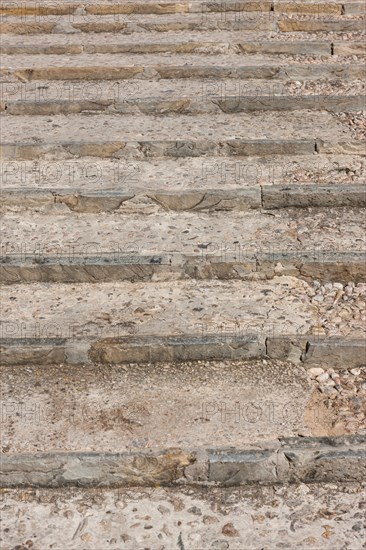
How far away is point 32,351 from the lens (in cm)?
338

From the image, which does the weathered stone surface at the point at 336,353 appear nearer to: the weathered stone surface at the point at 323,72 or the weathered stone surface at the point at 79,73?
the weathered stone surface at the point at 323,72

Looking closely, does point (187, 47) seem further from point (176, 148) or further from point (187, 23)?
point (176, 148)

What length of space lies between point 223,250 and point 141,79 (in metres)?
2.53

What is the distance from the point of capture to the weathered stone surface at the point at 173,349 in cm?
337

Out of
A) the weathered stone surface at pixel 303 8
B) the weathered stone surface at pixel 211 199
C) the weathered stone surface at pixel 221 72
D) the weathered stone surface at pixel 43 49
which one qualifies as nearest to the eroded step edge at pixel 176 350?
the weathered stone surface at pixel 211 199

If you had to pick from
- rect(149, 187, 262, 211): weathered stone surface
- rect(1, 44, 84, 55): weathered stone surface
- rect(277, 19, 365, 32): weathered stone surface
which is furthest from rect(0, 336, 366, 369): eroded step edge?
rect(277, 19, 365, 32): weathered stone surface

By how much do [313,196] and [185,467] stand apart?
6.65 feet

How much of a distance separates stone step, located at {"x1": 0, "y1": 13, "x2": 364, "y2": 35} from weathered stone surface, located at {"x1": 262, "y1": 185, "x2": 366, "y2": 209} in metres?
2.76

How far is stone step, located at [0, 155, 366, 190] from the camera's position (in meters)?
4.45

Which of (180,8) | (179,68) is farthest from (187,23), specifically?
(179,68)

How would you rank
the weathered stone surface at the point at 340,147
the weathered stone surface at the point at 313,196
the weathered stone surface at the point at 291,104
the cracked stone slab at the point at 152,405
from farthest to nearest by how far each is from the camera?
the weathered stone surface at the point at 291,104, the weathered stone surface at the point at 340,147, the weathered stone surface at the point at 313,196, the cracked stone slab at the point at 152,405

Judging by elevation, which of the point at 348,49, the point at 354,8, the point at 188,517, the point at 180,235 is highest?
the point at 354,8

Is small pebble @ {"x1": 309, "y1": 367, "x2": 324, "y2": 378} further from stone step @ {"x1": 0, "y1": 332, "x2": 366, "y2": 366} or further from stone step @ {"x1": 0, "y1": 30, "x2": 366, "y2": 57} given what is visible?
stone step @ {"x1": 0, "y1": 30, "x2": 366, "y2": 57}

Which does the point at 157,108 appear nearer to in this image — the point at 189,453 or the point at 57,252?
the point at 57,252
